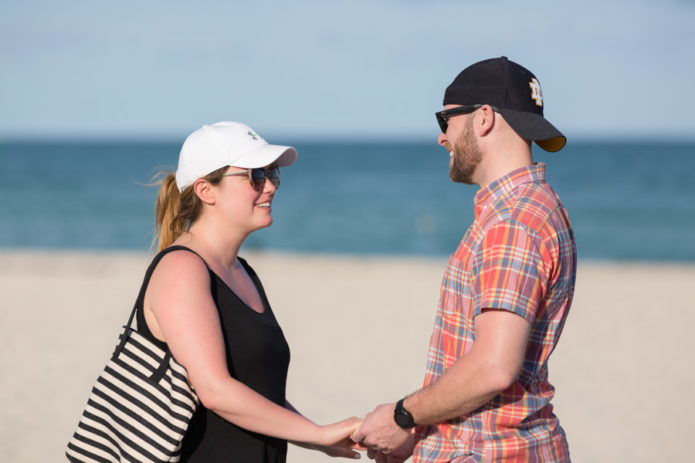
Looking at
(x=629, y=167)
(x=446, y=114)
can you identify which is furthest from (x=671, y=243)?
(x=629, y=167)

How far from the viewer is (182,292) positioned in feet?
8.05

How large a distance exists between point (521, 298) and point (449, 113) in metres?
0.75

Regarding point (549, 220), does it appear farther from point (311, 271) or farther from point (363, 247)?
point (363, 247)

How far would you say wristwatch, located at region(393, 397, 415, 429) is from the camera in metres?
2.47

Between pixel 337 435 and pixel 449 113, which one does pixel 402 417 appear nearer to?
pixel 337 435

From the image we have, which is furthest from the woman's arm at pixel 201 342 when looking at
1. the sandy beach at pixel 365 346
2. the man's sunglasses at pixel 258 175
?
the sandy beach at pixel 365 346

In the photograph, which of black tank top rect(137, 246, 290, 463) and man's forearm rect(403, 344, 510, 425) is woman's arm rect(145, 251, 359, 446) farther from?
man's forearm rect(403, 344, 510, 425)

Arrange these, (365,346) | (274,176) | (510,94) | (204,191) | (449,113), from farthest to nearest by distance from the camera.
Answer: (365,346)
(274,176)
(204,191)
(449,113)
(510,94)

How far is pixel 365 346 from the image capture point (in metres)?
8.92

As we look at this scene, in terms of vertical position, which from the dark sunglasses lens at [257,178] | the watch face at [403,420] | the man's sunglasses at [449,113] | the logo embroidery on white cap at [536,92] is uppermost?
the logo embroidery on white cap at [536,92]

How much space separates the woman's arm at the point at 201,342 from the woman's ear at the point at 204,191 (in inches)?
10.4

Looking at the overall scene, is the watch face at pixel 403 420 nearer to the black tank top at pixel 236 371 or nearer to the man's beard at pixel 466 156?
the black tank top at pixel 236 371

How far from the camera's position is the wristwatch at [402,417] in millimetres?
2475

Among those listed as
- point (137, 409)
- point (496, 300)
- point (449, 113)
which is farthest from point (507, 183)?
point (137, 409)
